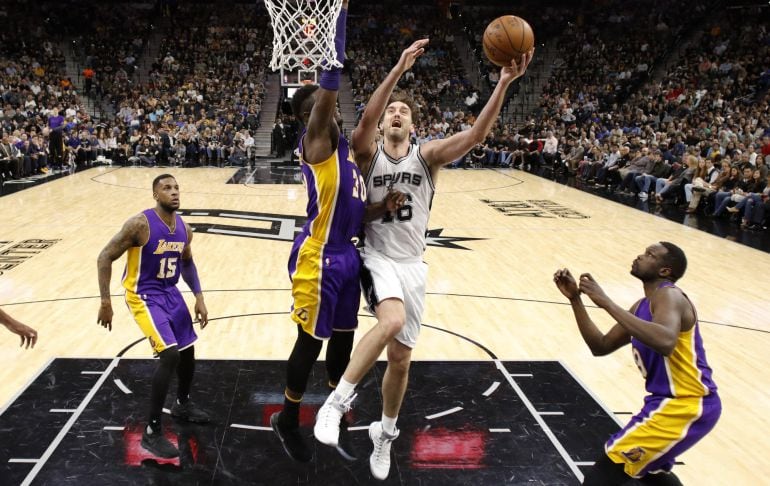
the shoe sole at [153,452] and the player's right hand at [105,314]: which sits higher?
the player's right hand at [105,314]

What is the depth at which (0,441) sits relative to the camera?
3879mm

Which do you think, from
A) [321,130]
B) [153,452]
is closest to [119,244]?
[153,452]

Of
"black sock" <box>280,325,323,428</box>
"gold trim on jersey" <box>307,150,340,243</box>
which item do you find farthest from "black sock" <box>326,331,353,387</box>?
"gold trim on jersey" <box>307,150,340,243</box>

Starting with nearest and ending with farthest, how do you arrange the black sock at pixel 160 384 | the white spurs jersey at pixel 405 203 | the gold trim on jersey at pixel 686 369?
the gold trim on jersey at pixel 686 369 < the white spurs jersey at pixel 405 203 < the black sock at pixel 160 384

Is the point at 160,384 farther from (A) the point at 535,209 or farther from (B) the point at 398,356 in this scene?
(A) the point at 535,209

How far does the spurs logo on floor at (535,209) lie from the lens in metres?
12.4

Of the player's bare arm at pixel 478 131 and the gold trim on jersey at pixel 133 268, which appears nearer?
the player's bare arm at pixel 478 131

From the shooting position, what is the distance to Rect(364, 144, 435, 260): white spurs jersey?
369cm

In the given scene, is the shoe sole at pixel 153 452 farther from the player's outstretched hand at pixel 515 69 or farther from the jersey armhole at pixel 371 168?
the player's outstretched hand at pixel 515 69

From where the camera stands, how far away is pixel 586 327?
3.21 metres

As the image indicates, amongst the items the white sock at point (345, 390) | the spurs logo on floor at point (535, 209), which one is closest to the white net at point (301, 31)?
the white sock at point (345, 390)

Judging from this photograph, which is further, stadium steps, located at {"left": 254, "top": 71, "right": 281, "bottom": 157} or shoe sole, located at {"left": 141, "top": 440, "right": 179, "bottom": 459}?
stadium steps, located at {"left": 254, "top": 71, "right": 281, "bottom": 157}

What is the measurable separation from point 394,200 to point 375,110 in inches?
18.2

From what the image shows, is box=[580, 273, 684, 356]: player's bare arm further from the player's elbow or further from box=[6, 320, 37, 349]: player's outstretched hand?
box=[6, 320, 37, 349]: player's outstretched hand
